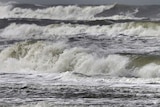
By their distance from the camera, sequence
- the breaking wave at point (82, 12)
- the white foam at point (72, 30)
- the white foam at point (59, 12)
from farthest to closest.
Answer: the white foam at point (59, 12), the breaking wave at point (82, 12), the white foam at point (72, 30)

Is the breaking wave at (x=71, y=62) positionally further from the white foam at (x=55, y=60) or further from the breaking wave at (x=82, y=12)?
the breaking wave at (x=82, y=12)

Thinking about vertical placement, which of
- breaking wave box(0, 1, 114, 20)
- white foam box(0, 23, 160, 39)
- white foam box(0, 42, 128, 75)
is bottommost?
breaking wave box(0, 1, 114, 20)

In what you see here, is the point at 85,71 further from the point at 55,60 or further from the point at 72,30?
the point at 72,30

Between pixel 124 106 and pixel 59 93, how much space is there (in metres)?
2.62

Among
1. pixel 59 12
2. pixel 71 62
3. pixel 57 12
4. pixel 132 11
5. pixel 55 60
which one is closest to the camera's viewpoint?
pixel 71 62

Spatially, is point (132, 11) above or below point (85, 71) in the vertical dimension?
below

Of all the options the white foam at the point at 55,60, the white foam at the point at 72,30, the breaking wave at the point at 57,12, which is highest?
the white foam at the point at 55,60

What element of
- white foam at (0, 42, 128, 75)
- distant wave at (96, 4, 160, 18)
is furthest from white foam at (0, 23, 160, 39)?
distant wave at (96, 4, 160, 18)

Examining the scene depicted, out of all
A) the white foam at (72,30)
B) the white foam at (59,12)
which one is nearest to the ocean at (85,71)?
the white foam at (72,30)

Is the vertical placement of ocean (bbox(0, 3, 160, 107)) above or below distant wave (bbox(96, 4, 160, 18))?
above

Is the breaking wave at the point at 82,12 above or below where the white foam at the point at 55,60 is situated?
below

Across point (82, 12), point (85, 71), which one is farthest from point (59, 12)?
point (85, 71)

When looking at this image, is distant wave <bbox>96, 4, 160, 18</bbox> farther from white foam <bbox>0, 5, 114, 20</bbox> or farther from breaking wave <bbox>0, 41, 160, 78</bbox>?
breaking wave <bbox>0, 41, 160, 78</bbox>

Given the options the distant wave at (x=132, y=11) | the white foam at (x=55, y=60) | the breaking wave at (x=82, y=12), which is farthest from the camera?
the breaking wave at (x=82, y=12)
